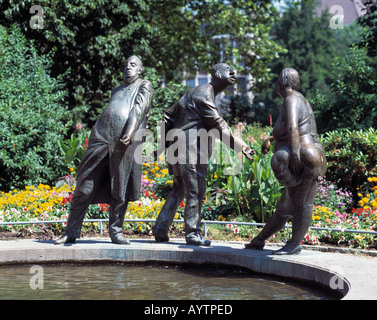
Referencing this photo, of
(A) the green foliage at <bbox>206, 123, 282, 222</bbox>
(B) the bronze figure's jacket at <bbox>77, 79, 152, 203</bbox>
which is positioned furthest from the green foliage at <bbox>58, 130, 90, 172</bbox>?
(B) the bronze figure's jacket at <bbox>77, 79, 152, 203</bbox>

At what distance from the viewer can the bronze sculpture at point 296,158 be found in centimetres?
527

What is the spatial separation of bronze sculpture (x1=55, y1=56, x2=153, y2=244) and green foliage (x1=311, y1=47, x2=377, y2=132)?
680 cm

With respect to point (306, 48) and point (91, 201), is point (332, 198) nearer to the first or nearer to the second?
point (91, 201)

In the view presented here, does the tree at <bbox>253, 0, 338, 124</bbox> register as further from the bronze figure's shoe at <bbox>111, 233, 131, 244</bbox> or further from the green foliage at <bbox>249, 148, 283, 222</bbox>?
the bronze figure's shoe at <bbox>111, 233, 131, 244</bbox>

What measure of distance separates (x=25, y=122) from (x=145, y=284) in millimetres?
6150

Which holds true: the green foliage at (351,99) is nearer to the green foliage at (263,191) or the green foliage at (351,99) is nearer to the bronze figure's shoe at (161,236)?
the green foliage at (263,191)

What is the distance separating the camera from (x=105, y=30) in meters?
15.0

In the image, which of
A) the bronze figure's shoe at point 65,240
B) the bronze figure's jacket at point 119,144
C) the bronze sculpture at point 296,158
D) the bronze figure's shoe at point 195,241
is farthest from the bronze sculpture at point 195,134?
the bronze figure's shoe at point 65,240

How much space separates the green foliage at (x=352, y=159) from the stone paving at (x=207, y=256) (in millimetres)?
3531

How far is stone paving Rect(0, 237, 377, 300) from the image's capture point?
504cm

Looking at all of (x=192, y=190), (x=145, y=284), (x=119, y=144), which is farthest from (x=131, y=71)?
(x=145, y=284)
